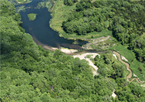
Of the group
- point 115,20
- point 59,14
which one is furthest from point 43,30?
point 115,20

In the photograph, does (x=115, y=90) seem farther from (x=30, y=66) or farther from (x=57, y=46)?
(x=57, y=46)

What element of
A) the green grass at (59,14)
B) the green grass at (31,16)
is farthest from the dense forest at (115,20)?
the green grass at (31,16)

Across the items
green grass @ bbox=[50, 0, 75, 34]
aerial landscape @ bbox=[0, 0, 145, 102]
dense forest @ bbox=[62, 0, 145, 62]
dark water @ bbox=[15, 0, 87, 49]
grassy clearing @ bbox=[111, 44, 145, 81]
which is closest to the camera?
aerial landscape @ bbox=[0, 0, 145, 102]

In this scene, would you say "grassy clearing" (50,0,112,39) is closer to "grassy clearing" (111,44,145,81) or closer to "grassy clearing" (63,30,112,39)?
"grassy clearing" (63,30,112,39)

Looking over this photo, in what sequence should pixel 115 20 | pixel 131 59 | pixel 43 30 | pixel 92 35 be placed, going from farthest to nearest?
pixel 115 20
pixel 43 30
pixel 92 35
pixel 131 59

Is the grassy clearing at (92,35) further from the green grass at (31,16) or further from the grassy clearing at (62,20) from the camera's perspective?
the green grass at (31,16)

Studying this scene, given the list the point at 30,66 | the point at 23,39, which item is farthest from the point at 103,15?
the point at 30,66

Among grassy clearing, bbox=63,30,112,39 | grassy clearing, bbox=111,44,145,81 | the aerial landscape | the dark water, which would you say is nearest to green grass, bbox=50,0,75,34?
the aerial landscape

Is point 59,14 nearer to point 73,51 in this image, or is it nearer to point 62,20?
point 62,20
